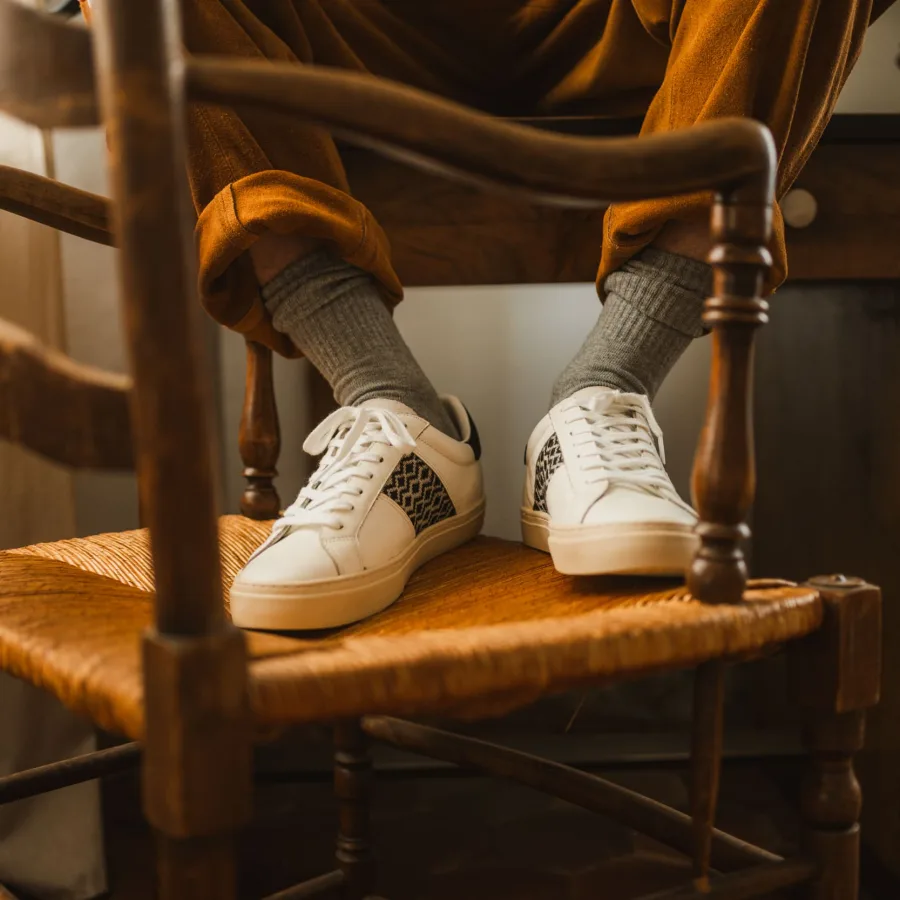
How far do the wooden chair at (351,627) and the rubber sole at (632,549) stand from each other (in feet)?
0.05

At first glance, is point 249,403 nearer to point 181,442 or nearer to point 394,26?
point 394,26

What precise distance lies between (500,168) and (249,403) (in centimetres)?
50

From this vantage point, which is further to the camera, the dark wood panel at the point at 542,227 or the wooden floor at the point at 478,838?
the wooden floor at the point at 478,838

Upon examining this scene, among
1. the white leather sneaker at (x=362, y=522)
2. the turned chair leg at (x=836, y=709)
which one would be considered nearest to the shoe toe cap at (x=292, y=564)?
the white leather sneaker at (x=362, y=522)

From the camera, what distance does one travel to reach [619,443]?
0.51m

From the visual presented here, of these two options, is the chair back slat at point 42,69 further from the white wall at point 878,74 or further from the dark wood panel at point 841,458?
the white wall at point 878,74

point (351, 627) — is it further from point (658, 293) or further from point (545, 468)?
point (658, 293)

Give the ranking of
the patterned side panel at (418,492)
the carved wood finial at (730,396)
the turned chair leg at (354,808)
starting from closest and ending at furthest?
the carved wood finial at (730,396)
the patterned side panel at (418,492)
the turned chair leg at (354,808)

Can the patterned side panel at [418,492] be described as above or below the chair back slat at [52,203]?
below

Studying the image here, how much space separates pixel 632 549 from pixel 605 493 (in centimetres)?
4

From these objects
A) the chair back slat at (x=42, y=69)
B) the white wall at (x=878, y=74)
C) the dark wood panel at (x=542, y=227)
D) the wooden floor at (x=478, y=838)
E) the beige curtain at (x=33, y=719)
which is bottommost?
the wooden floor at (x=478, y=838)

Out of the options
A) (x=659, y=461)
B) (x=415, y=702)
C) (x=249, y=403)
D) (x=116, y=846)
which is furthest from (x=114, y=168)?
(x=116, y=846)

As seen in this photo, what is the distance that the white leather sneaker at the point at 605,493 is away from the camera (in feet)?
1.46

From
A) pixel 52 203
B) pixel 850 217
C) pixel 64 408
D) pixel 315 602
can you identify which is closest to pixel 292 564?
pixel 315 602
